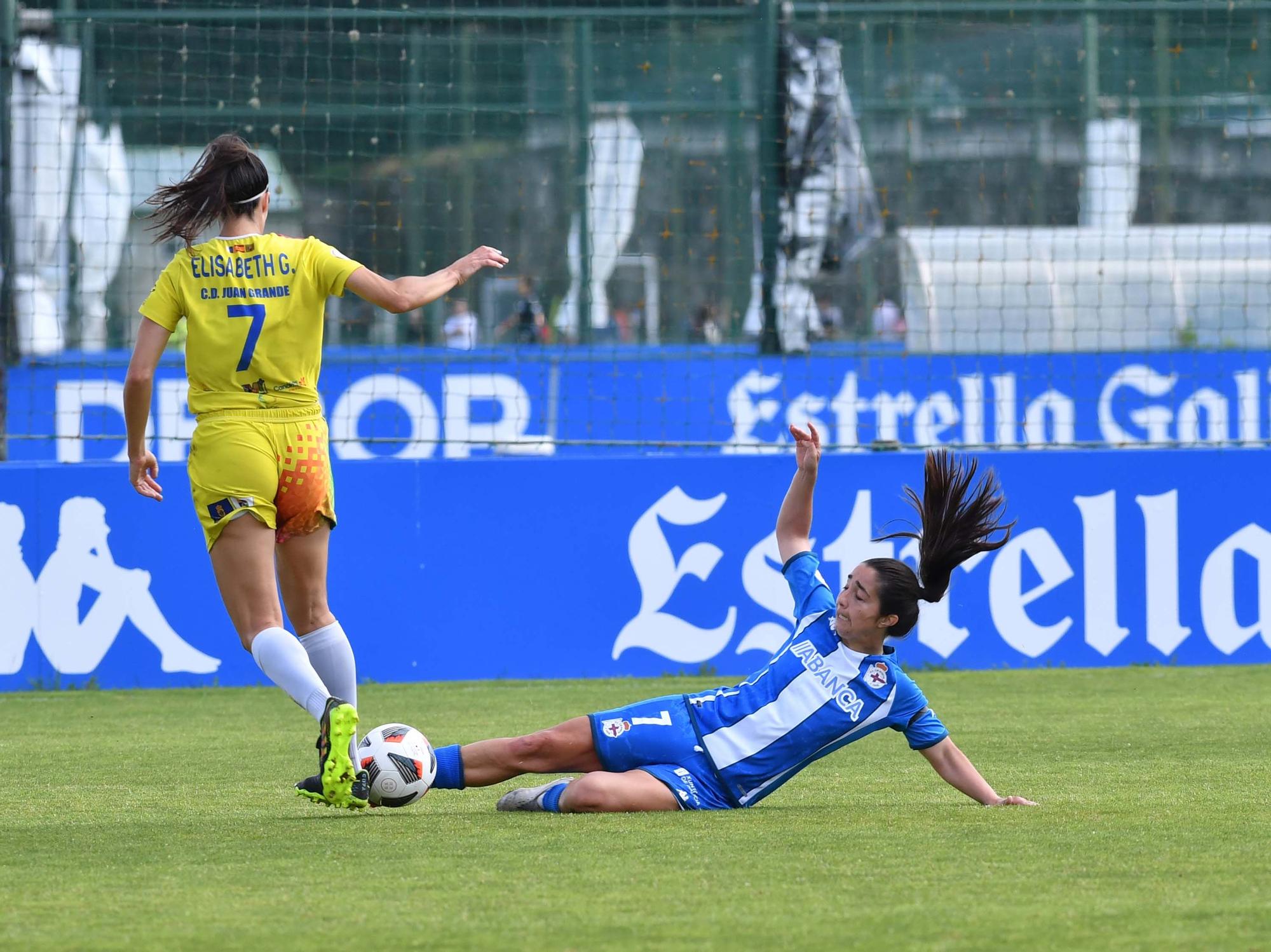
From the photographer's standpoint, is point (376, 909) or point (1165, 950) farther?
point (376, 909)

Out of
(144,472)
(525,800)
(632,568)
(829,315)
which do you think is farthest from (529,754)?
(829,315)

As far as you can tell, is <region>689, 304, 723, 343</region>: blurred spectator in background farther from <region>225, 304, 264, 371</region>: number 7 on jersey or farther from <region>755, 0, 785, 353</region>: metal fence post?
<region>225, 304, 264, 371</region>: number 7 on jersey

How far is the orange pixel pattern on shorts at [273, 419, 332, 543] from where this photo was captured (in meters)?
5.00

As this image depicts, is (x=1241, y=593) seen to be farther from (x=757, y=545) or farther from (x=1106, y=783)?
(x=1106, y=783)

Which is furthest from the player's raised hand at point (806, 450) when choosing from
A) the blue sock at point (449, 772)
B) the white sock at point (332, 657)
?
the white sock at point (332, 657)

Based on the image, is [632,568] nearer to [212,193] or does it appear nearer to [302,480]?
[302,480]

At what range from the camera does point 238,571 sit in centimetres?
491

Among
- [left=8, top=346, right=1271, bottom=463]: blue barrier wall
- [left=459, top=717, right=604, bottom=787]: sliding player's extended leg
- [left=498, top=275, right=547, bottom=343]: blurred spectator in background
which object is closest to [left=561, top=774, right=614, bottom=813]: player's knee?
→ [left=459, top=717, right=604, bottom=787]: sliding player's extended leg

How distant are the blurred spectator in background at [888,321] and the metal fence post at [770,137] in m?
4.43

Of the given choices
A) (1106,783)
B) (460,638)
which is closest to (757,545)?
(460,638)

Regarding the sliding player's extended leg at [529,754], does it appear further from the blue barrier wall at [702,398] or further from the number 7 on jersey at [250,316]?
the blue barrier wall at [702,398]

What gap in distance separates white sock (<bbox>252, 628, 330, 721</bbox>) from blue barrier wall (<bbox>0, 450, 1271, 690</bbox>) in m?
3.69

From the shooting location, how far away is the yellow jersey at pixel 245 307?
4.94m

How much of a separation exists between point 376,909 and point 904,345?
11059 millimetres
